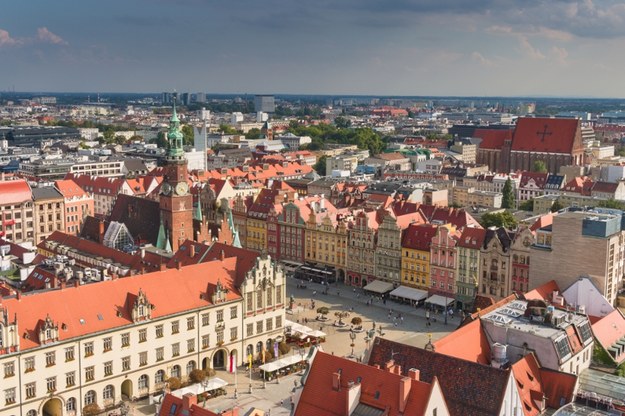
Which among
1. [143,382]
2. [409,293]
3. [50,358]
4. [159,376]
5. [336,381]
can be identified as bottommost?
[143,382]

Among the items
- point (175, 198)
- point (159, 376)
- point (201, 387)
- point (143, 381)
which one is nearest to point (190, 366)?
point (159, 376)

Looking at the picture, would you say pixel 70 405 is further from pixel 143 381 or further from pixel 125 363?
pixel 143 381

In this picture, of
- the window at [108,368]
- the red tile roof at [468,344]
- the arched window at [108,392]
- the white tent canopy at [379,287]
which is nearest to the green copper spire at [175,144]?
the white tent canopy at [379,287]

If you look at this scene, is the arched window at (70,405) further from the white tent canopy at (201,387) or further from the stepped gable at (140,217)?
the stepped gable at (140,217)

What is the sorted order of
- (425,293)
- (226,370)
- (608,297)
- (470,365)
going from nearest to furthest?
1. (470,365)
2. (226,370)
3. (608,297)
4. (425,293)

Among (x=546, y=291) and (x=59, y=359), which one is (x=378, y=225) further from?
(x=59, y=359)

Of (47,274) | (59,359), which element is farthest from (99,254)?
(59,359)
